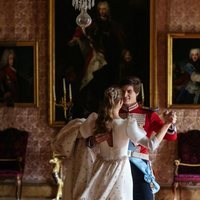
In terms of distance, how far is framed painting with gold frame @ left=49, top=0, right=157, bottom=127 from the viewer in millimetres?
8703

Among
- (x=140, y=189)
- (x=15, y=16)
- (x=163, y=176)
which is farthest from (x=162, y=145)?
(x=140, y=189)

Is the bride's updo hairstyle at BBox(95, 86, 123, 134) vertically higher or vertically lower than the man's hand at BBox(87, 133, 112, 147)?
higher

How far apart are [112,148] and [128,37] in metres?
4.80

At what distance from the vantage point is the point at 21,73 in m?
8.95

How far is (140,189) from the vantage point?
14.7 feet

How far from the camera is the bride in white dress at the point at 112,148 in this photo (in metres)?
4.17

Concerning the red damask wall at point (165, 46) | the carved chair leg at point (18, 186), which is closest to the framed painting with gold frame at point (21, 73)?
the carved chair leg at point (18, 186)

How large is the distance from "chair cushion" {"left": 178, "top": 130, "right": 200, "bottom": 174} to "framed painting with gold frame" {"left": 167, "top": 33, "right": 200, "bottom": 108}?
0.51 m

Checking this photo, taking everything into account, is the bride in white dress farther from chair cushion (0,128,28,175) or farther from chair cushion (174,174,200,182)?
chair cushion (0,128,28,175)

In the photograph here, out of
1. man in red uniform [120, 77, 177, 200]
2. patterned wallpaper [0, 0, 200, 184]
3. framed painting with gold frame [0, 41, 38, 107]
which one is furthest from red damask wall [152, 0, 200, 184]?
man in red uniform [120, 77, 177, 200]

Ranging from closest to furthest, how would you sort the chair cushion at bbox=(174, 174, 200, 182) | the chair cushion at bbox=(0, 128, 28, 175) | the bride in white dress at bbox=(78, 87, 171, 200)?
the bride in white dress at bbox=(78, 87, 171, 200) → the chair cushion at bbox=(174, 174, 200, 182) → the chair cushion at bbox=(0, 128, 28, 175)

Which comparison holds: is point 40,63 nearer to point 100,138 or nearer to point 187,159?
point 187,159

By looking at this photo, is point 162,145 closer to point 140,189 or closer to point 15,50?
point 15,50

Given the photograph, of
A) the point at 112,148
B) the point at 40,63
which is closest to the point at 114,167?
the point at 112,148
